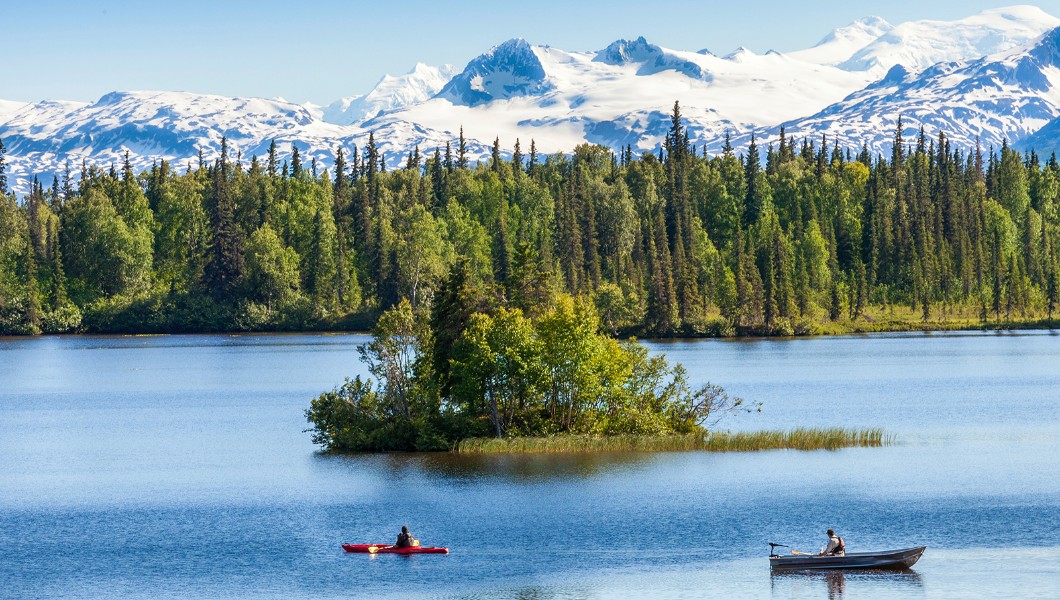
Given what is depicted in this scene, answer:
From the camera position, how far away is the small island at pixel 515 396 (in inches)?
3302

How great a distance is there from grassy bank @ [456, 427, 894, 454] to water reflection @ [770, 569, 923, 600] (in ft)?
95.6

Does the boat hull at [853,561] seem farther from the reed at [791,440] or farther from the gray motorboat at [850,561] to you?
the reed at [791,440]

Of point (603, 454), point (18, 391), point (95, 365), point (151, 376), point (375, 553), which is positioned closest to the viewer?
point (375, 553)

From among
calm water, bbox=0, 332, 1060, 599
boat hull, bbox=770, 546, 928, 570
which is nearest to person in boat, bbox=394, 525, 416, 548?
calm water, bbox=0, 332, 1060, 599

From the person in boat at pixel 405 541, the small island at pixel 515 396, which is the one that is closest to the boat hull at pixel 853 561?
the person in boat at pixel 405 541

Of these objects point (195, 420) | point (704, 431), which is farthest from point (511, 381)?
point (195, 420)

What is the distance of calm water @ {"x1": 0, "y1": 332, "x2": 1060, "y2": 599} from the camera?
55.0 meters

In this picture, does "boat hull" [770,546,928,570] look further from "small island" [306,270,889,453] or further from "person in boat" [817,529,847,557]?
"small island" [306,270,889,453]

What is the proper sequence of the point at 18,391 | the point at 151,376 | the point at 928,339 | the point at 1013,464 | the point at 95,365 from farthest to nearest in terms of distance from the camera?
the point at 928,339
the point at 95,365
the point at 151,376
the point at 18,391
the point at 1013,464

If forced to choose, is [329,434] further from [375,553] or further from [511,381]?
[375,553]

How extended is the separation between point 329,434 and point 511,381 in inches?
479

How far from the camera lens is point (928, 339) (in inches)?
7736

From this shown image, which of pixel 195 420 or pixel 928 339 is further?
Answer: pixel 928 339

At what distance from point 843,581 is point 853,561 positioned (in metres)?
1.42
